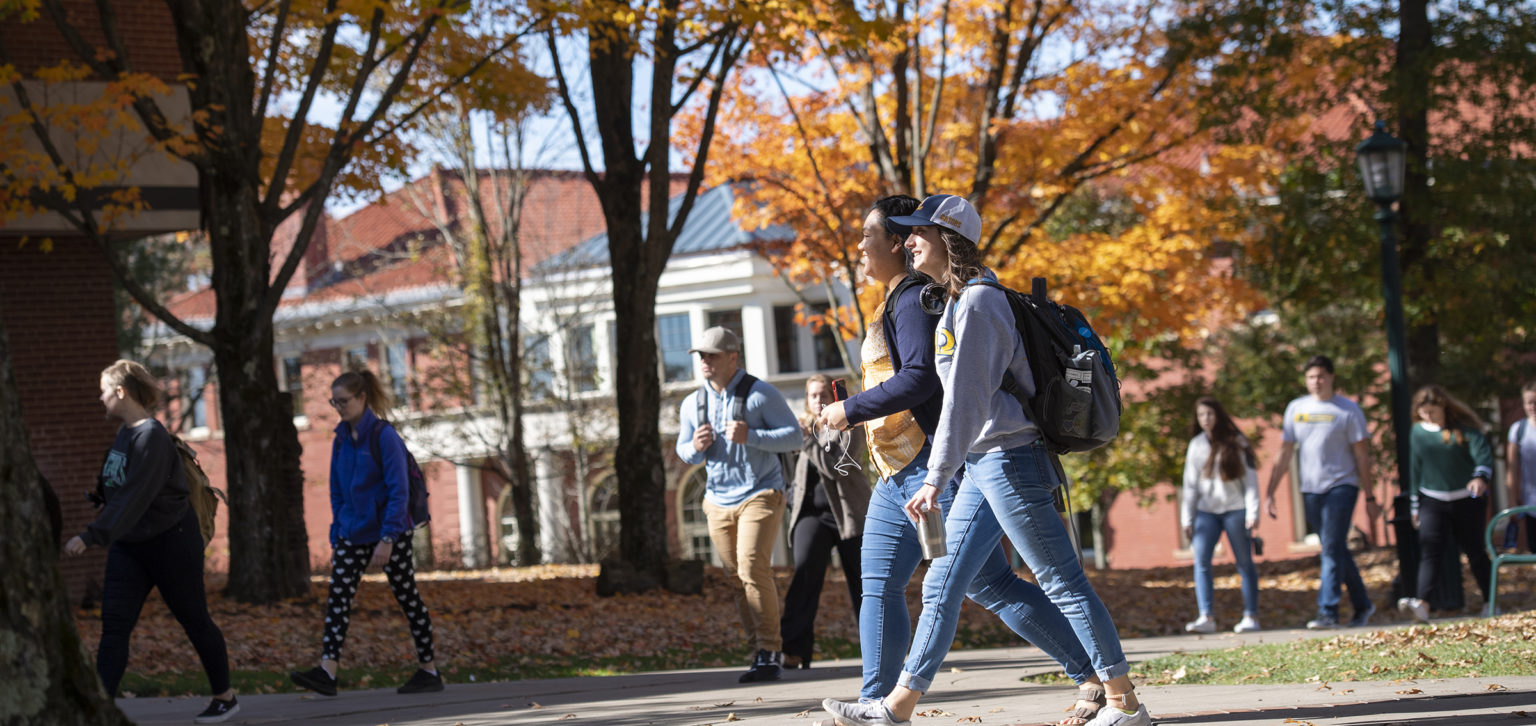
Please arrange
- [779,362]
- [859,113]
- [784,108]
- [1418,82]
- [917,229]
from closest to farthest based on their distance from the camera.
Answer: [917,229]
[1418,82]
[859,113]
[784,108]
[779,362]

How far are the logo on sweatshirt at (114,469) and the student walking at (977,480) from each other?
11.9 feet

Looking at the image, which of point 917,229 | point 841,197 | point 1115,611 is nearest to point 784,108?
point 841,197

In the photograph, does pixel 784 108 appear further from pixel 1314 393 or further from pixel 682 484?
pixel 682 484

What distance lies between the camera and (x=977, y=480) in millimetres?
5230

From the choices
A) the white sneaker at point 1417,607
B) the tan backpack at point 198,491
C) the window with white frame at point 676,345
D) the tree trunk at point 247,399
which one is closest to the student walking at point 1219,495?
the white sneaker at point 1417,607

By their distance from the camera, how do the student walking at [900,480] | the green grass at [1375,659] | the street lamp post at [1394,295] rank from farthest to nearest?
the street lamp post at [1394,295] → the green grass at [1375,659] → the student walking at [900,480]

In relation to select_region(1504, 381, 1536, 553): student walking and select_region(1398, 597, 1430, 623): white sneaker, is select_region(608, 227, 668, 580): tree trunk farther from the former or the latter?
select_region(1504, 381, 1536, 553): student walking

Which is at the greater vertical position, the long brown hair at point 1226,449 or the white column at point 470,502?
the long brown hair at point 1226,449

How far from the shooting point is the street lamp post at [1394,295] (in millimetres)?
12773

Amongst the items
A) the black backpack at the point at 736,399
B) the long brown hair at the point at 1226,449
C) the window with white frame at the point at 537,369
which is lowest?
the long brown hair at the point at 1226,449

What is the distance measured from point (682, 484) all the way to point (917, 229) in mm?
34374

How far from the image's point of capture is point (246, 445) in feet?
44.2

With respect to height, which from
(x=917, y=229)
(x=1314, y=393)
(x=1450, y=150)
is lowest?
(x=1314, y=393)

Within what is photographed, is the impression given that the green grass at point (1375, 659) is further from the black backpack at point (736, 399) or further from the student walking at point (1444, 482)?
the student walking at point (1444, 482)
